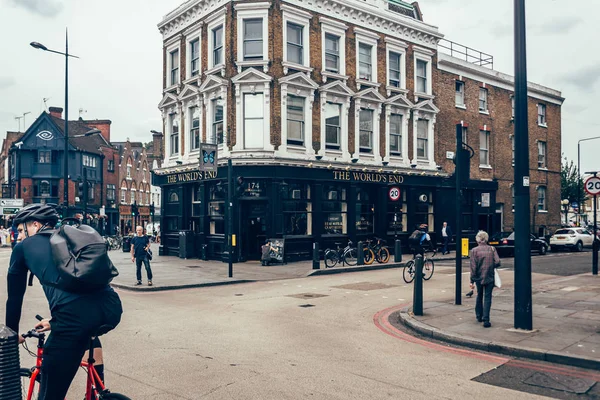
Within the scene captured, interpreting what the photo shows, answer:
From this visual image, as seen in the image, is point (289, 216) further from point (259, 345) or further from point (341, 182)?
point (259, 345)

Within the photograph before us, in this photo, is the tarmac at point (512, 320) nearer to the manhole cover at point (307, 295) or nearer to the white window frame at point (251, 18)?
the manhole cover at point (307, 295)

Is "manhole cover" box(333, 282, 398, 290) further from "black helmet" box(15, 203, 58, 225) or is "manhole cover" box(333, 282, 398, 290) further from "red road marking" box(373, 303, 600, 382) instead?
"black helmet" box(15, 203, 58, 225)

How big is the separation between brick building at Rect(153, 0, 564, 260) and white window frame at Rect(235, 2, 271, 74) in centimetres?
5

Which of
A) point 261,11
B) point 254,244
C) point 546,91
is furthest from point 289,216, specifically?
point 546,91

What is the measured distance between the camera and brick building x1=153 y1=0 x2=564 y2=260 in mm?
22672

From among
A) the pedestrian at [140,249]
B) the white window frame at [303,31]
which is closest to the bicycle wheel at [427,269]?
A: the pedestrian at [140,249]

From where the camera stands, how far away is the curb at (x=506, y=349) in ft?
22.3

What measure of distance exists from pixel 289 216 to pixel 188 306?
11834 mm

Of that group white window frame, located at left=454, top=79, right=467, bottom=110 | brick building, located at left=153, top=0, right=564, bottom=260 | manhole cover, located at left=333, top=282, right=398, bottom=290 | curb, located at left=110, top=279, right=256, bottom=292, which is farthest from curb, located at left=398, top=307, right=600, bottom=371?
white window frame, located at left=454, top=79, right=467, bottom=110

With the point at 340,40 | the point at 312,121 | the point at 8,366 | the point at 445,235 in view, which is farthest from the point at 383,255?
the point at 8,366

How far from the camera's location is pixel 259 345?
7.86 meters

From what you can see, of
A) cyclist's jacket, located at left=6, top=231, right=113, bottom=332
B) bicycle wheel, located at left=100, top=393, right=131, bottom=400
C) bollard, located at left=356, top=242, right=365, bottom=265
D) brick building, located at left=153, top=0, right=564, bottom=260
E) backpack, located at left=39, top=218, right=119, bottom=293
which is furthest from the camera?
brick building, located at left=153, top=0, right=564, bottom=260

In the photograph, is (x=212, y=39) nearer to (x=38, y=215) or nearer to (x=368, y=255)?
(x=368, y=255)

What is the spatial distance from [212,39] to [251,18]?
8.19ft
